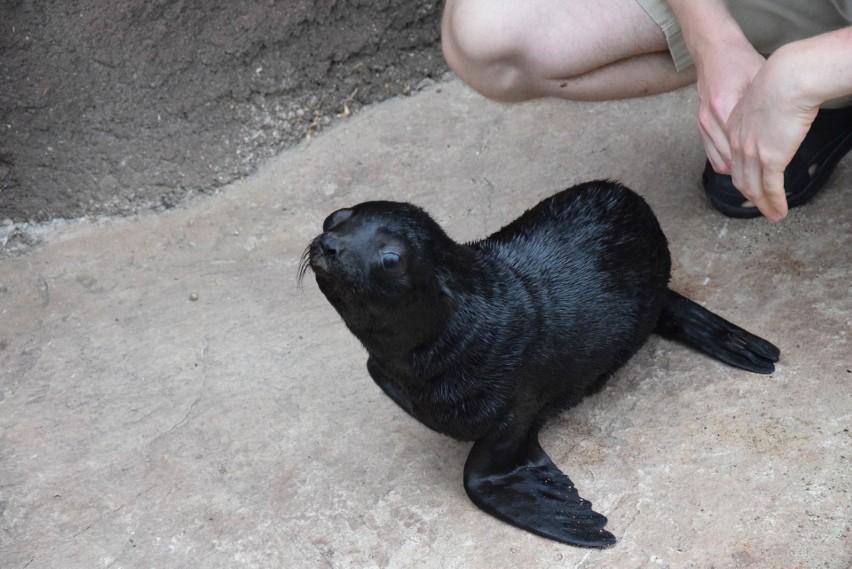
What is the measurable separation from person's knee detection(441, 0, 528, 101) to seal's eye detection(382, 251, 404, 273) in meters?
1.16

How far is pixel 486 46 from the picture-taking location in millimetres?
3146

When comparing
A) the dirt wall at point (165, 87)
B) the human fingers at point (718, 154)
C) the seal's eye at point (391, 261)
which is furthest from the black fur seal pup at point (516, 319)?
the dirt wall at point (165, 87)

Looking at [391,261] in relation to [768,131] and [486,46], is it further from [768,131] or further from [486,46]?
[486,46]

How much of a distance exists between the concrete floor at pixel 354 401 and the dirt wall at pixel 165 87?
0.57ft

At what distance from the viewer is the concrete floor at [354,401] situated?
2.49 meters

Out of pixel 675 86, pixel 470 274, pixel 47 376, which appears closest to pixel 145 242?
pixel 47 376

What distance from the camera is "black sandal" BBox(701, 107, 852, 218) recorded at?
128 inches

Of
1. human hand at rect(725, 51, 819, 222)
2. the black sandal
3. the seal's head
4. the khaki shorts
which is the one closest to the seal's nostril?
the seal's head

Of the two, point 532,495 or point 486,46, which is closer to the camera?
point 532,495

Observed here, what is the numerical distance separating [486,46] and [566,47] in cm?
25

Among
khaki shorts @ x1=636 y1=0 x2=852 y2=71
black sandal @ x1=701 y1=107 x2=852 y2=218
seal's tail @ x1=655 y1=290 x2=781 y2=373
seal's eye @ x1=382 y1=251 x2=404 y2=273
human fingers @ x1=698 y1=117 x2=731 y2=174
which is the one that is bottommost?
seal's tail @ x1=655 y1=290 x2=781 y2=373

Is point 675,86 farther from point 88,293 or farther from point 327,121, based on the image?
point 88,293

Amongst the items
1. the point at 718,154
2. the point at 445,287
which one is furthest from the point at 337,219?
the point at 718,154

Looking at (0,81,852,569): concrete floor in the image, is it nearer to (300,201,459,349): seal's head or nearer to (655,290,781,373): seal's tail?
(655,290,781,373): seal's tail
